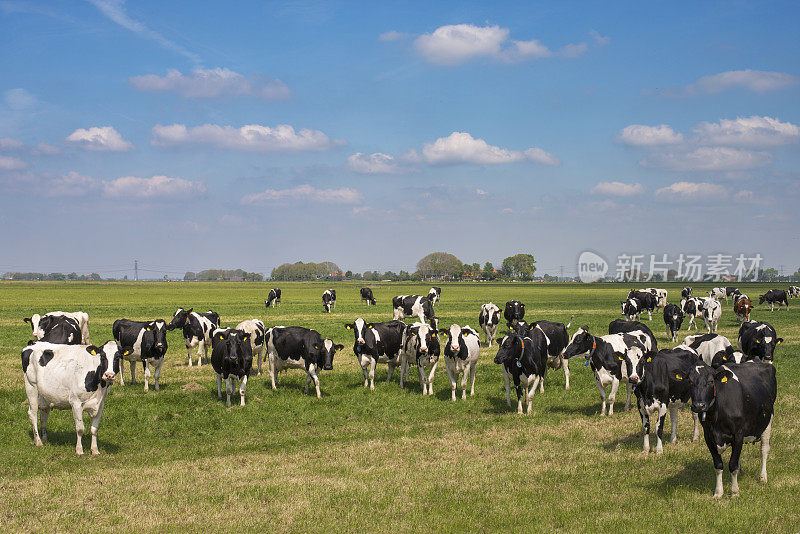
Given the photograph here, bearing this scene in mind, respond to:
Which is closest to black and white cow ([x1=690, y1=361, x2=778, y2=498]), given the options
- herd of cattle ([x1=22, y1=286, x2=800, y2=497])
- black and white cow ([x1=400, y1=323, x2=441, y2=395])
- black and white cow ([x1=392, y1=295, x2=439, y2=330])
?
herd of cattle ([x1=22, y1=286, x2=800, y2=497])

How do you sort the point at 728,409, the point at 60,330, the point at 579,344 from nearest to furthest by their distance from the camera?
the point at 728,409
the point at 579,344
the point at 60,330

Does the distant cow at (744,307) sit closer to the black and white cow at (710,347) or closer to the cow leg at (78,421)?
the black and white cow at (710,347)

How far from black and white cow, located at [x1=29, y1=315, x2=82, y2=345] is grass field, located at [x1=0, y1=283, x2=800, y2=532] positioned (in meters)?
2.17

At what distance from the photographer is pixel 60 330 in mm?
19734

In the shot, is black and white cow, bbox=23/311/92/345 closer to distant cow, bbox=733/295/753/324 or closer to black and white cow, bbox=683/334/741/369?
black and white cow, bbox=683/334/741/369

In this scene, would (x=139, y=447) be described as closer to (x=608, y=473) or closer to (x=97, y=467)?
(x=97, y=467)

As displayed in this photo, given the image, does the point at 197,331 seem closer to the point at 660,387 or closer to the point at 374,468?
the point at 374,468

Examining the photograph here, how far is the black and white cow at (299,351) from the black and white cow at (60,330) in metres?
6.43

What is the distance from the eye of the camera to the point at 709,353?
15000 mm

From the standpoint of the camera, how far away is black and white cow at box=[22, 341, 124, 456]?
1148 cm

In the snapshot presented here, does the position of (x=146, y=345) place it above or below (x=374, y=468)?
above

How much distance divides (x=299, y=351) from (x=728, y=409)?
11737 mm

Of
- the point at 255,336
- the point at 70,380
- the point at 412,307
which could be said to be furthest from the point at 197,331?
the point at 412,307

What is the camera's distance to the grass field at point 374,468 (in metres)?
8.40
